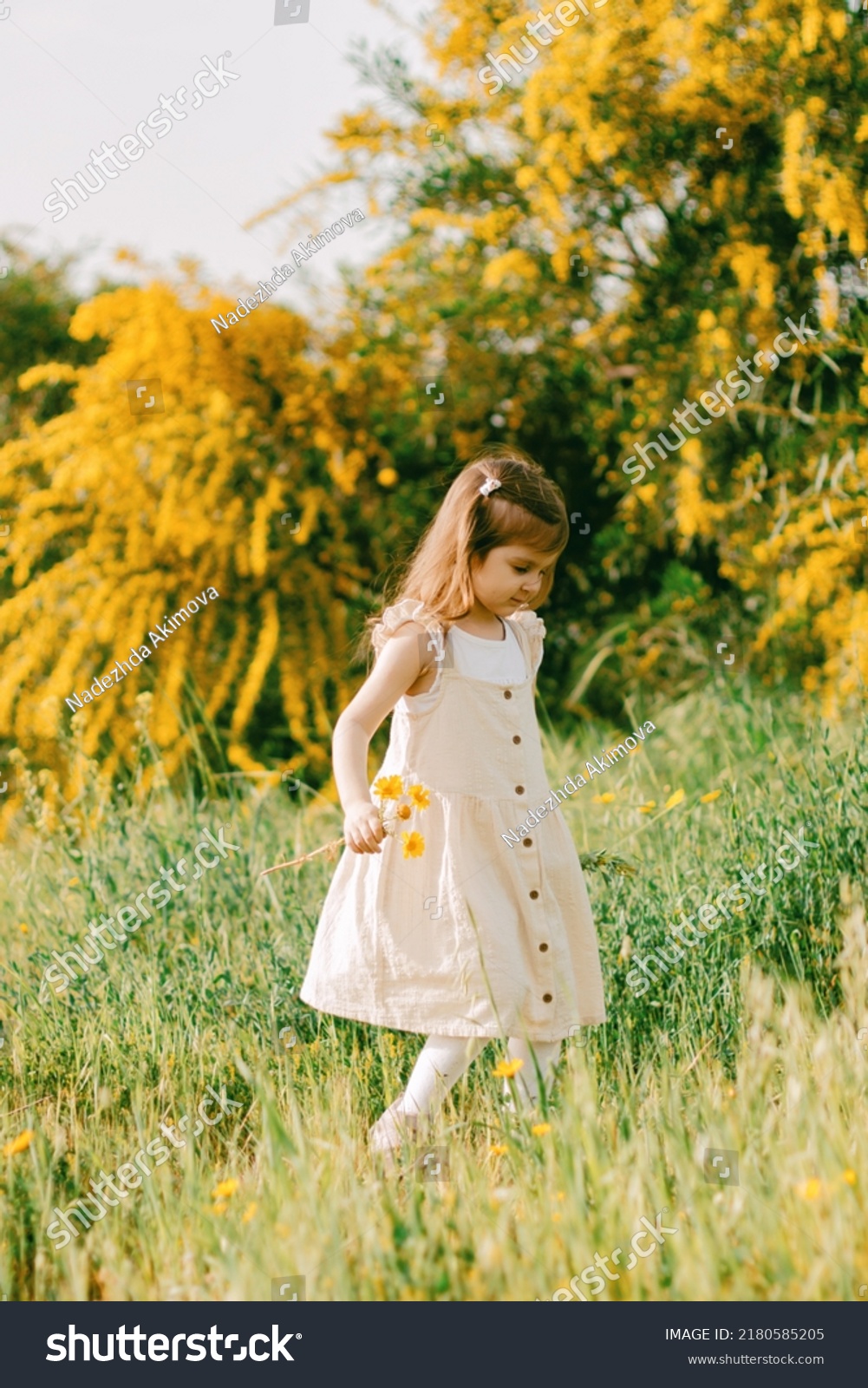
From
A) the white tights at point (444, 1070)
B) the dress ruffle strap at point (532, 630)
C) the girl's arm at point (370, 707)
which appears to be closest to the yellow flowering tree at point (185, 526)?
the dress ruffle strap at point (532, 630)

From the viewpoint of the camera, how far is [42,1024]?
2.22m

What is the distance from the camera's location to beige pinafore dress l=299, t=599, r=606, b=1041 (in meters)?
1.84

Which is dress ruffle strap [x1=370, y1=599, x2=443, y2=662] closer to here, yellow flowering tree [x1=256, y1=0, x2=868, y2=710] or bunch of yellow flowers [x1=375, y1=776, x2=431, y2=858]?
bunch of yellow flowers [x1=375, y1=776, x2=431, y2=858]

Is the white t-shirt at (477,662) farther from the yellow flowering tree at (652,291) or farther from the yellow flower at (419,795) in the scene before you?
the yellow flowering tree at (652,291)

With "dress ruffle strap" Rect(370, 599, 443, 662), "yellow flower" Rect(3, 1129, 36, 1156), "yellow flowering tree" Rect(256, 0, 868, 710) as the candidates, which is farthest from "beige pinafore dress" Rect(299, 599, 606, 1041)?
"yellow flowering tree" Rect(256, 0, 868, 710)

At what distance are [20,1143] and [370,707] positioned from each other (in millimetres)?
846

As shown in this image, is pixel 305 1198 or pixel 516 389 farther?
pixel 516 389

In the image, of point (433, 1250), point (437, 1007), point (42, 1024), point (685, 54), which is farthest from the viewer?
point (685, 54)

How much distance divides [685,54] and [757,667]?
1.82 m

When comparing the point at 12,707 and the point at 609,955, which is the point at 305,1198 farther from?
the point at 12,707

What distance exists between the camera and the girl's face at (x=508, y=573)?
1946 mm
